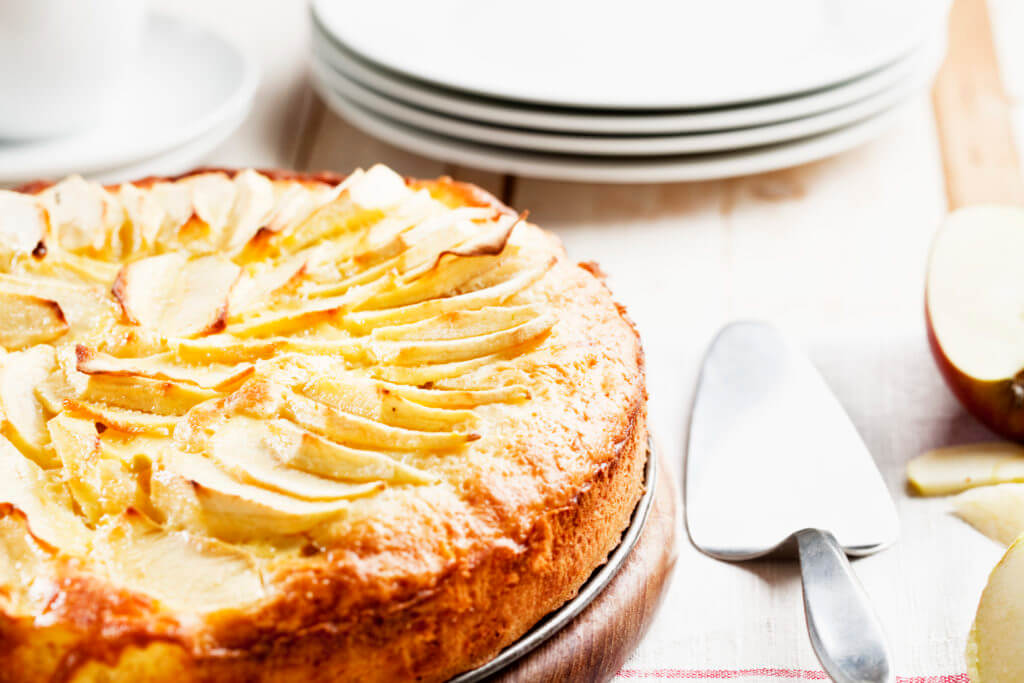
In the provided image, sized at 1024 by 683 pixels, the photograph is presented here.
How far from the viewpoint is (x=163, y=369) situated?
164 cm

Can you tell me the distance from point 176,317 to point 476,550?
2.02 feet

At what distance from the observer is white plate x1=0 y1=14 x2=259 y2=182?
275cm

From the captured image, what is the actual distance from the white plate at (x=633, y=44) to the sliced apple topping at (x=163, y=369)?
1273 millimetres

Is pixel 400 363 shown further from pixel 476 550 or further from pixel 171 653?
pixel 171 653

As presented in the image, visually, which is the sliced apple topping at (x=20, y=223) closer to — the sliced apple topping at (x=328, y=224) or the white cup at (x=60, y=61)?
the sliced apple topping at (x=328, y=224)

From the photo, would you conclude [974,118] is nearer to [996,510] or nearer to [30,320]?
[996,510]

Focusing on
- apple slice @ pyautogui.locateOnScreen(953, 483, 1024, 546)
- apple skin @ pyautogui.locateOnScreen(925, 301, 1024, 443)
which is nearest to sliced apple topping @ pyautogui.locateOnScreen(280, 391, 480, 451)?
apple slice @ pyautogui.locateOnScreen(953, 483, 1024, 546)

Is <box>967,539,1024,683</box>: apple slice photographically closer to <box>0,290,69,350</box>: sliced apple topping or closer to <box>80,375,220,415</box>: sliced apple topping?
<box>80,375,220,415</box>: sliced apple topping

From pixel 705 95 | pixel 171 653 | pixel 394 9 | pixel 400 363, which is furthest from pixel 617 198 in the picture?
pixel 171 653

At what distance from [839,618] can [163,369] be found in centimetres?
96

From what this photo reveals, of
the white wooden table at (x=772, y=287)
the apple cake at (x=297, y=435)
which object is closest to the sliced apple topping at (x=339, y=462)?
the apple cake at (x=297, y=435)

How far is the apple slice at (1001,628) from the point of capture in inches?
60.8

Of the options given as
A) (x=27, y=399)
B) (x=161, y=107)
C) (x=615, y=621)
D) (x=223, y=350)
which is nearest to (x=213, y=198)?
(x=223, y=350)

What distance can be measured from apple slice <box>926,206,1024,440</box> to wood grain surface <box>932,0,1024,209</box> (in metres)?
0.81
